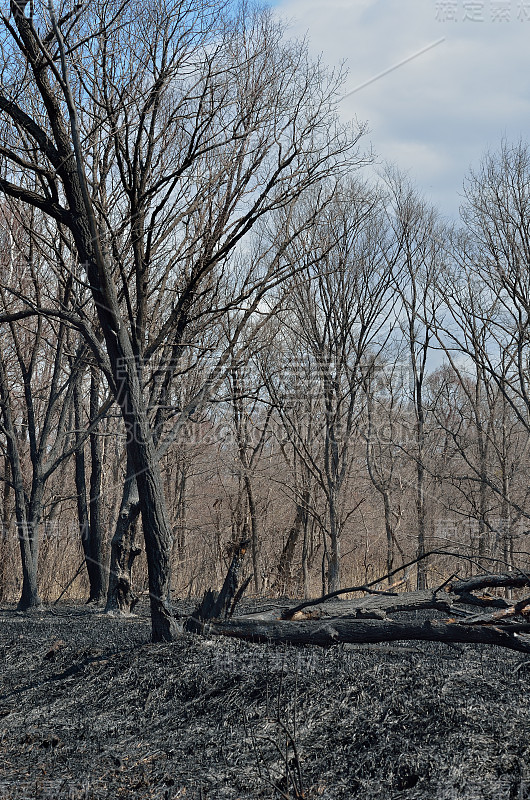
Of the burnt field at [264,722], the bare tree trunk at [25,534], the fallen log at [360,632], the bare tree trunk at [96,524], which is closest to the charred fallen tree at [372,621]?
the fallen log at [360,632]

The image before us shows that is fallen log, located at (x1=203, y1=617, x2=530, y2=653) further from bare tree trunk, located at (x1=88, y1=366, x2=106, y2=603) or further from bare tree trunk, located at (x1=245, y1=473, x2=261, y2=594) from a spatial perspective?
bare tree trunk, located at (x1=245, y1=473, x2=261, y2=594)

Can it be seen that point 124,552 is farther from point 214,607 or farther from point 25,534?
point 214,607

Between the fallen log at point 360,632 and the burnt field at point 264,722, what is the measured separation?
11 cm

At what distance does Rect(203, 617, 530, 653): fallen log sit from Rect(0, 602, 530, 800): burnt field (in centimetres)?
11

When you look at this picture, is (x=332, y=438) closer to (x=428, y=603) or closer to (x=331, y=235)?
(x=331, y=235)

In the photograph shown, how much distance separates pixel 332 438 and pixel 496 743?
951 centimetres

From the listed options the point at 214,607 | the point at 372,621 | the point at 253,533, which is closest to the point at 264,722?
the point at 372,621

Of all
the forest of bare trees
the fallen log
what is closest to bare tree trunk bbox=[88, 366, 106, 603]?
the forest of bare trees

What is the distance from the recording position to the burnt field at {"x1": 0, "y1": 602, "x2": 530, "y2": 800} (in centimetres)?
281

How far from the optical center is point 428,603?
211 inches

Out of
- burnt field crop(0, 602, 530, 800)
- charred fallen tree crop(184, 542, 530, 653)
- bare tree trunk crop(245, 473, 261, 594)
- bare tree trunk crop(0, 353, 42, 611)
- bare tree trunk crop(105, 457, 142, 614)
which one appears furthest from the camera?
bare tree trunk crop(245, 473, 261, 594)

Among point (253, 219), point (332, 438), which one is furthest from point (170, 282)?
point (332, 438)

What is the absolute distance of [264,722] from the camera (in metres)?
3.53

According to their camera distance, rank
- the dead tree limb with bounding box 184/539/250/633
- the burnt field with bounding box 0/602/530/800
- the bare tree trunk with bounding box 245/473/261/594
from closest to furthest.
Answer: the burnt field with bounding box 0/602/530/800 → the dead tree limb with bounding box 184/539/250/633 → the bare tree trunk with bounding box 245/473/261/594
